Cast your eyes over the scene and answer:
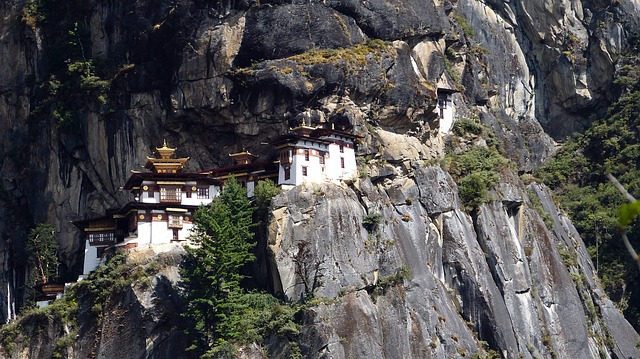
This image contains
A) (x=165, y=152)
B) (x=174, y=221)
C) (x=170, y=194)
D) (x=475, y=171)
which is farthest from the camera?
(x=475, y=171)

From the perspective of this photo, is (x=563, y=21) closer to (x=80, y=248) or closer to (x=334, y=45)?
(x=334, y=45)

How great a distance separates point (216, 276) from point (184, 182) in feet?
24.1

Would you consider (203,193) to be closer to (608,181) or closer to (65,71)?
(65,71)

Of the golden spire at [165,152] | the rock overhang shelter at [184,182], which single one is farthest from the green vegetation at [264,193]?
the golden spire at [165,152]

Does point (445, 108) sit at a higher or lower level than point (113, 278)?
higher

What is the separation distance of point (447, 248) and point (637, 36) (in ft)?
120

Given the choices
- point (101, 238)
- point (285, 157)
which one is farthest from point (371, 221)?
point (101, 238)

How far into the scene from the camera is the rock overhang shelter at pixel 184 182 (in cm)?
5556

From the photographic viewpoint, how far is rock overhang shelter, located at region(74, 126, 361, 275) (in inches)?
2188

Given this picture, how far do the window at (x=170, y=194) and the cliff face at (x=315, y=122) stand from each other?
19.8ft

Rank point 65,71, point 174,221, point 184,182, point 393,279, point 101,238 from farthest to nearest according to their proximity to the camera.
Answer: point 65,71 → point 101,238 → point 184,182 → point 174,221 → point 393,279

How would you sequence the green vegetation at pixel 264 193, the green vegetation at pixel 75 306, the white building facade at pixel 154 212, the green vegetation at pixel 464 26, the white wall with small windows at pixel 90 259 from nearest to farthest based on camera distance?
the green vegetation at pixel 75 306, the green vegetation at pixel 264 193, the white building facade at pixel 154 212, the white wall with small windows at pixel 90 259, the green vegetation at pixel 464 26

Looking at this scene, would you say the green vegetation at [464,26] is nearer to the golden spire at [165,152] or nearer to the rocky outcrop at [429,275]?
the rocky outcrop at [429,275]

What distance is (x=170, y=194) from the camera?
56594 millimetres
